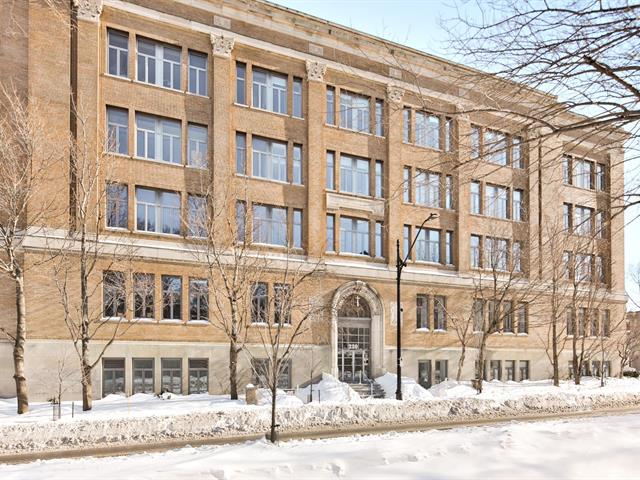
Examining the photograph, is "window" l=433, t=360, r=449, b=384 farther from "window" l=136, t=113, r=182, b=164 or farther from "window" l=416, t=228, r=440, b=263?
"window" l=136, t=113, r=182, b=164

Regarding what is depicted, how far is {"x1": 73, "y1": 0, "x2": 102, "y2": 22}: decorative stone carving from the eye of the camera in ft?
100

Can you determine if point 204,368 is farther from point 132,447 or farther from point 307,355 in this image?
point 132,447

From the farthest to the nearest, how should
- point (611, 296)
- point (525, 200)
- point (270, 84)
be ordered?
point (611, 296)
point (525, 200)
point (270, 84)

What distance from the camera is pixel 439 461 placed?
8.25 meters

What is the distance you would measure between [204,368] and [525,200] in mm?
26683

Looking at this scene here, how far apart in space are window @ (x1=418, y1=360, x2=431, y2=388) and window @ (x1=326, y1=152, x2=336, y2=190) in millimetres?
12395

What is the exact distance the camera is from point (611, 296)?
169ft

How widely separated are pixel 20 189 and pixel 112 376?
34.6ft

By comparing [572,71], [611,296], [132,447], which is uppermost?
[572,71]

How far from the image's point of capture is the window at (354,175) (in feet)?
129

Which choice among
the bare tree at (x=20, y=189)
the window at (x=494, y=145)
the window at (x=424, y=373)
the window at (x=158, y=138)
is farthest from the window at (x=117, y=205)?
the window at (x=494, y=145)

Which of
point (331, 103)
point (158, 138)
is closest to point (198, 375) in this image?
point (158, 138)

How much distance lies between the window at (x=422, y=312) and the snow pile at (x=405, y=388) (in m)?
3.93

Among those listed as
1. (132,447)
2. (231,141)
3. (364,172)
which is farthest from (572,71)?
(364,172)
